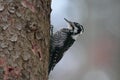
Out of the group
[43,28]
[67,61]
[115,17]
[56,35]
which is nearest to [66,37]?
[56,35]

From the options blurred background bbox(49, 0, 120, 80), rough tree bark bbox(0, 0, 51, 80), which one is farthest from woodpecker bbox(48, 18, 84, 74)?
blurred background bbox(49, 0, 120, 80)

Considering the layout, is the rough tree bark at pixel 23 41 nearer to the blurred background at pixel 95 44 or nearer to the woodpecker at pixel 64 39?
the woodpecker at pixel 64 39

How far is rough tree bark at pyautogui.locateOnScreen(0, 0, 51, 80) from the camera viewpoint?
8.94 feet

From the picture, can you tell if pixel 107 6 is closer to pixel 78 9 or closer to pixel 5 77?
pixel 78 9

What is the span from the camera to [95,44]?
11.2 metres

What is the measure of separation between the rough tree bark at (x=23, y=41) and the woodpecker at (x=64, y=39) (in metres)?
0.88

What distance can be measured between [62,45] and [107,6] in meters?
7.52

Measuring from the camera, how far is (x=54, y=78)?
9633mm

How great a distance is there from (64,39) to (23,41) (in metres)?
1.32

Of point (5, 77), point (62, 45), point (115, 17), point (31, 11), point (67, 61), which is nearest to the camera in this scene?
point (5, 77)

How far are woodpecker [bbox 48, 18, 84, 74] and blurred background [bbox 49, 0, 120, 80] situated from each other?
604 centimetres

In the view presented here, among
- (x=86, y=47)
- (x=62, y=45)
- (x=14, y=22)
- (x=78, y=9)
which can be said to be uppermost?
(x=14, y=22)

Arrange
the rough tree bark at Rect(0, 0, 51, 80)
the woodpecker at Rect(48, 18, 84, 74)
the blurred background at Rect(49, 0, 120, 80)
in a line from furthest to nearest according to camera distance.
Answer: the blurred background at Rect(49, 0, 120, 80), the woodpecker at Rect(48, 18, 84, 74), the rough tree bark at Rect(0, 0, 51, 80)

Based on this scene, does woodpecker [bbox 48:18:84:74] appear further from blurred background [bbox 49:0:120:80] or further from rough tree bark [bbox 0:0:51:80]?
blurred background [bbox 49:0:120:80]
